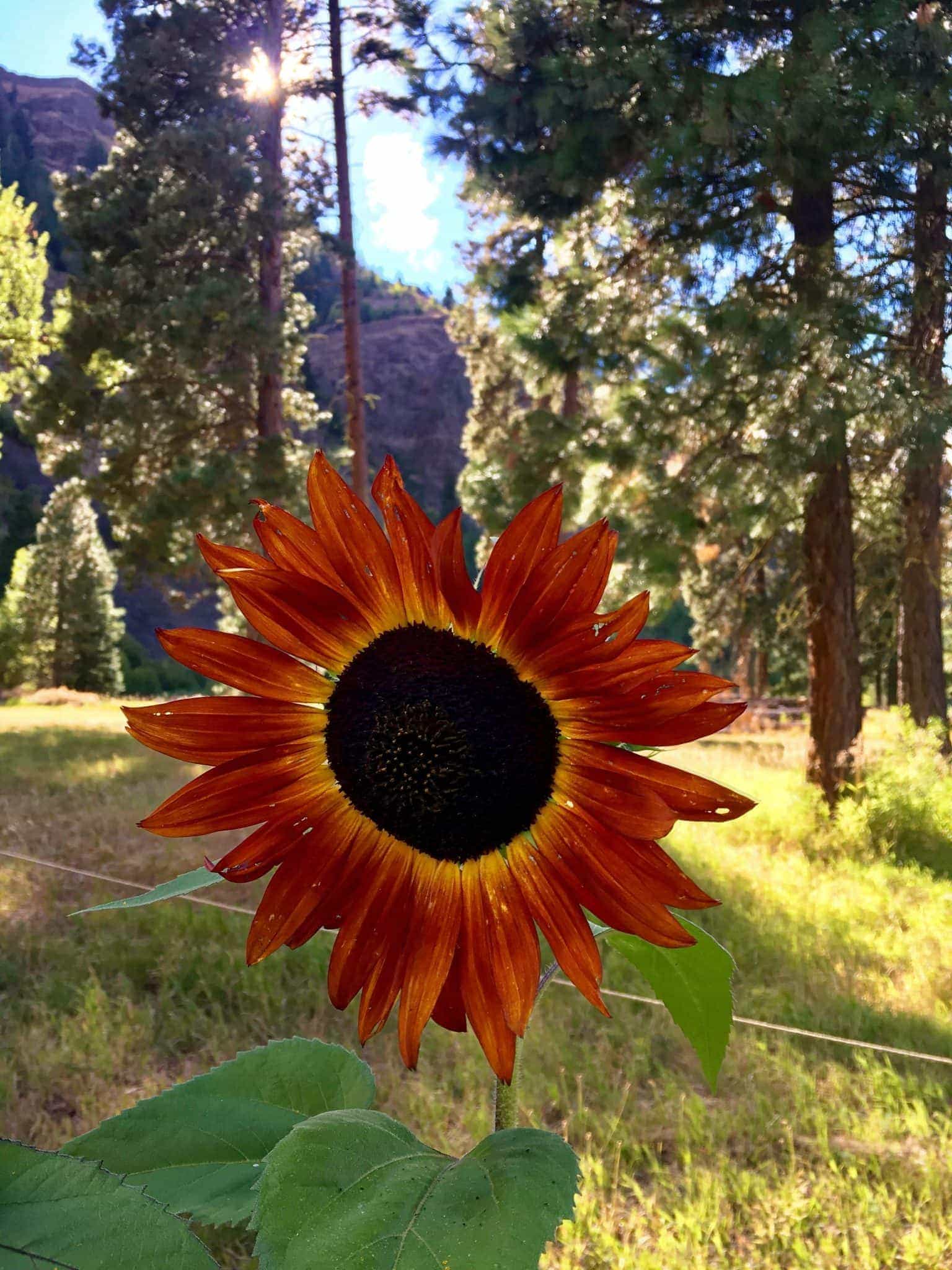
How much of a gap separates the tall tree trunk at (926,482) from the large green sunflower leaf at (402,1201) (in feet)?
19.3

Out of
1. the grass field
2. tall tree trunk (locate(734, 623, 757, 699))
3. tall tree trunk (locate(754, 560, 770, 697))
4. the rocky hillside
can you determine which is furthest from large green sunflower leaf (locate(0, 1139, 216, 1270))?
the rocky hillside

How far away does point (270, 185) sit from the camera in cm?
1325

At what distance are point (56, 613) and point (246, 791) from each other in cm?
4153

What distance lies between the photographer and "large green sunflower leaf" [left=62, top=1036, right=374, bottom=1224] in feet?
2.09

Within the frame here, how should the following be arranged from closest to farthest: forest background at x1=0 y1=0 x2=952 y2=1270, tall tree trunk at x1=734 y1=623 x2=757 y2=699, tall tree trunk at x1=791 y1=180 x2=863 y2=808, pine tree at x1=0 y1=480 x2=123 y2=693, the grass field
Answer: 1. the grass field
2. forest background at x1=0 y1=0 x2=952 y2=1270
3. tall tree trunk at x1=791 y1=180 x2=863 y2=808
4. tall tree trunk at x1=734 y1=623 x2=757 y2=699
5. pine tree at x1=0 y1=480 x2=123 y2=693

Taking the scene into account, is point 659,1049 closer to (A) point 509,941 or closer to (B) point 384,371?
(A) point 509,941

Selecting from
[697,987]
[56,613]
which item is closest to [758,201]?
[697,987]

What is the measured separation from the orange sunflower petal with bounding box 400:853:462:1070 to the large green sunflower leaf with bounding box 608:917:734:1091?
144mm

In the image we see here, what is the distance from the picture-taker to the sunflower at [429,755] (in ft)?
1.63

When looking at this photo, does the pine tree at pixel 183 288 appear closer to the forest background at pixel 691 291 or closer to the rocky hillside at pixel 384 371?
the forest background at pixel 691 291

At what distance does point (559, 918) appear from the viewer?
1.77ft

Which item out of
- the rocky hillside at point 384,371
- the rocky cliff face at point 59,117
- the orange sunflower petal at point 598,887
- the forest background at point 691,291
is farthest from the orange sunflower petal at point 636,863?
the rocky cliff face at point 59,117

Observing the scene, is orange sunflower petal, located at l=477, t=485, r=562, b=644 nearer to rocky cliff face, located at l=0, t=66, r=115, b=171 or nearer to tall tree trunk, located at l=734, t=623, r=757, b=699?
tall tree trunk, located at l=734, t=623, r=757, b=699

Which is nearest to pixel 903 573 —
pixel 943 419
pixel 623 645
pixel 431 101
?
pixel 943 419
